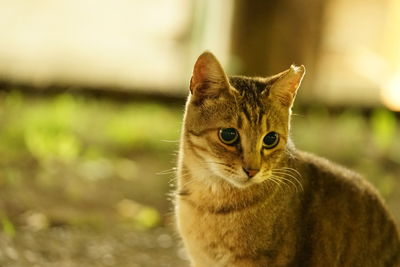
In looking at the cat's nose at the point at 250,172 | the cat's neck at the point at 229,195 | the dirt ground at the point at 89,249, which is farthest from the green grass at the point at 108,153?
the cat's nose at the point at 250,172

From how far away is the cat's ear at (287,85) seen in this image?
2943 millimetres

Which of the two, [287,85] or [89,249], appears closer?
[287,85]

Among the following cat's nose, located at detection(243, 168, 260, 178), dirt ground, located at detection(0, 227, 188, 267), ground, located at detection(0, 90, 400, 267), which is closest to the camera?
cat's nose, located at detection(243, 168, 260, 178)

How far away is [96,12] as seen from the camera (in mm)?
6738

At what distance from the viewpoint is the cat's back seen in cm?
293

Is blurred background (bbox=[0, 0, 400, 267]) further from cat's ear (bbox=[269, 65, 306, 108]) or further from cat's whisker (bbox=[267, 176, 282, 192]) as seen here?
cat's ear (bbox=[269, 65, 306, 108])

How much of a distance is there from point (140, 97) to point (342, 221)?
3706 millimetres


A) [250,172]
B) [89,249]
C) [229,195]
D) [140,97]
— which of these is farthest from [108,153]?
[250,172]

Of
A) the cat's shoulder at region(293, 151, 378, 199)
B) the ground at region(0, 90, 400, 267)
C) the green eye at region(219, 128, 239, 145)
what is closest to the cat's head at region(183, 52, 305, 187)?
the green eye at region(219, 128, 239, 145)

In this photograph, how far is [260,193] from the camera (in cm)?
299

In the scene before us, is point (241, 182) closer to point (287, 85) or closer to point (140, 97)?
point (287, 85)

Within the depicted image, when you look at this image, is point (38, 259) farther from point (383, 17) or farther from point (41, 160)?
point (383, 17)

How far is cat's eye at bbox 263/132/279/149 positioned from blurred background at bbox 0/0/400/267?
4.60 ft

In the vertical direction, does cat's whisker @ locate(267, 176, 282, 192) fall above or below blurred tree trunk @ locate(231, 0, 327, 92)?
below
